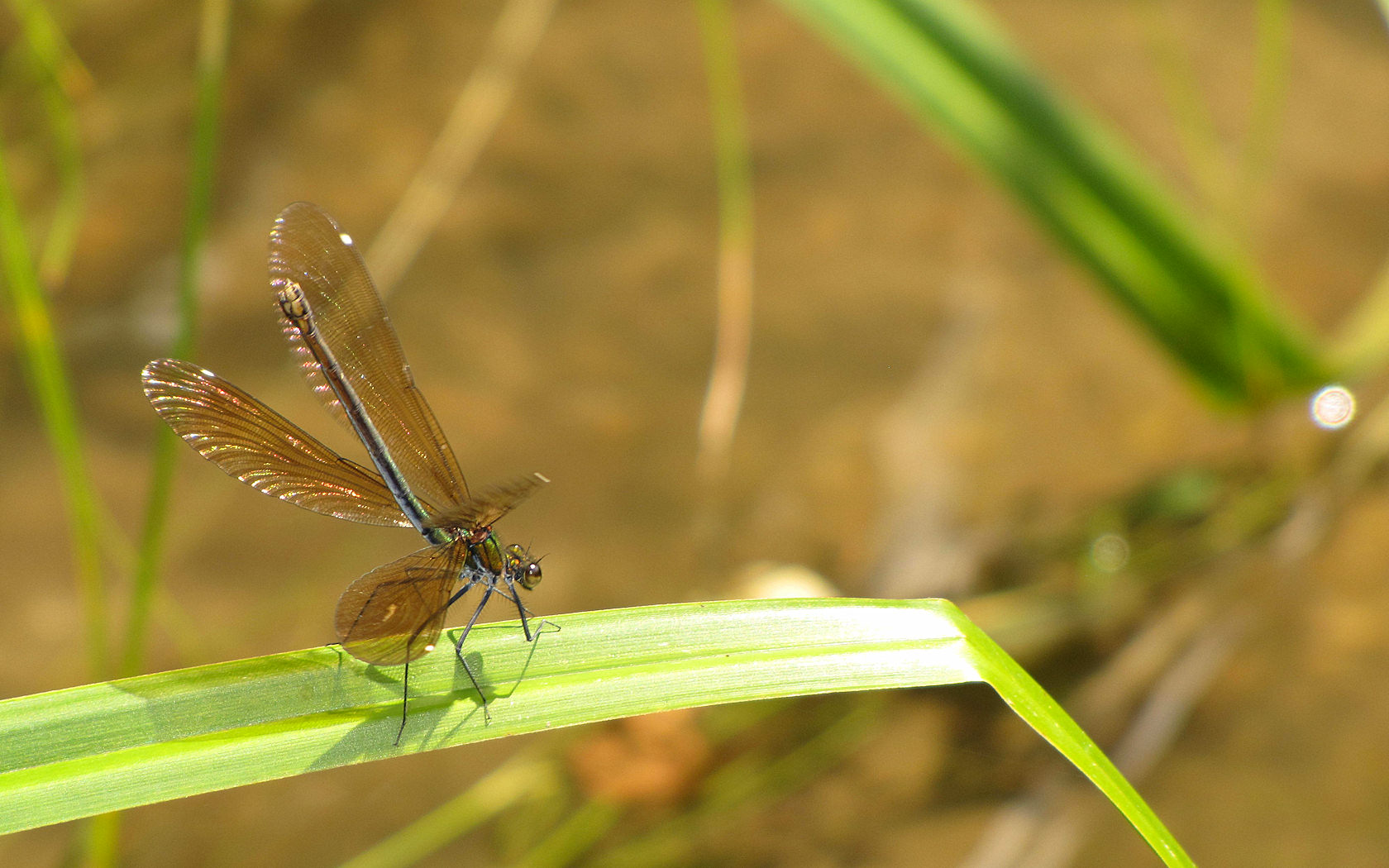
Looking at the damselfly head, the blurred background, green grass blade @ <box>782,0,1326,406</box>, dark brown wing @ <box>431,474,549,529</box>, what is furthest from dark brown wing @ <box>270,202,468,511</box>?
green grass blade @ <box>782,0,1326,406</box>

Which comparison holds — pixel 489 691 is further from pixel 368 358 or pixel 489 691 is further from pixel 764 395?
pixel 764 395

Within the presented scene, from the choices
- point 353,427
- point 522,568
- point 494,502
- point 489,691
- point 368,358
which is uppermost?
point 368,358

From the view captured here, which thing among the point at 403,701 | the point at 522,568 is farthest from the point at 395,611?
the point at 522,568

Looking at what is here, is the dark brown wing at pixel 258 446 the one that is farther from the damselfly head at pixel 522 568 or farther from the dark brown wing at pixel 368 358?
the damselfly head at pixel 522 568

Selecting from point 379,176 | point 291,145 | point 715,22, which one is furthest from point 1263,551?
point 291,145

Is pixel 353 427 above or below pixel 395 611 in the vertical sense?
above

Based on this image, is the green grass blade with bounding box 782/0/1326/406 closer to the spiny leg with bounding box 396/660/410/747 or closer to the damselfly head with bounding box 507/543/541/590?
the damselfly head with bounding box 507/543/541/590

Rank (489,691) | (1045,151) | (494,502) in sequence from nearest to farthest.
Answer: (489,691) < (494,502) < (1045,151)
